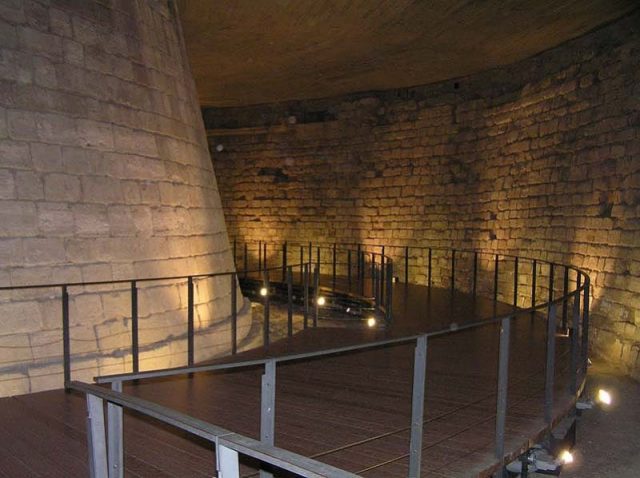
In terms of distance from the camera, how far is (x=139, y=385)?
14.7 ft

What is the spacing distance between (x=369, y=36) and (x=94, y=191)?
4.87 metres

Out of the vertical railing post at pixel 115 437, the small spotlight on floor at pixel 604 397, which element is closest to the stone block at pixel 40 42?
the vertical railing post at pixel 115 437

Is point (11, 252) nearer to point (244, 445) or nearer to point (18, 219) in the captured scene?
point (18, 219)

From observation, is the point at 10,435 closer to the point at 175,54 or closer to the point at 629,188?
the point at 175,54

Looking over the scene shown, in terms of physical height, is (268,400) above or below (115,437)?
above

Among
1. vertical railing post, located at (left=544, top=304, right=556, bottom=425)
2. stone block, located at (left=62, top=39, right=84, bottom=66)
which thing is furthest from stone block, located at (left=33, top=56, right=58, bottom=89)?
vertical railing post, located at (left=544, top=304, right=556, bottom=425)

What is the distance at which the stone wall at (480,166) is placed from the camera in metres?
7.07

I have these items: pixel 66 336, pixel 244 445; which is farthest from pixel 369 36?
pixel 244 445

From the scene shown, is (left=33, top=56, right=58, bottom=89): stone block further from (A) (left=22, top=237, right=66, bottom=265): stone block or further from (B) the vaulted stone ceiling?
(B) the vaulted stone ceiling

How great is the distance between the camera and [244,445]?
4.89ft

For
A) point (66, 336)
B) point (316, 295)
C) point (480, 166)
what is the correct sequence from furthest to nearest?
point (480, 166), point (316, 295), point (66, 336)

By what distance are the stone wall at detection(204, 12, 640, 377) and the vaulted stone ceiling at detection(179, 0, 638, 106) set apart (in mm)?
474

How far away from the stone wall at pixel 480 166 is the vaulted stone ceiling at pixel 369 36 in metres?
0.47

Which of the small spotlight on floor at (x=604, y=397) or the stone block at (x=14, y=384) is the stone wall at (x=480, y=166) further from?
the stone block at (x=14, y=384)
